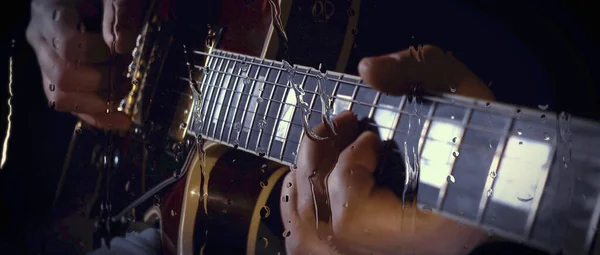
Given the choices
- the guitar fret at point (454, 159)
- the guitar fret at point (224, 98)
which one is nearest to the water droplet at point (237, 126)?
the guitar fret at point (224, 98)

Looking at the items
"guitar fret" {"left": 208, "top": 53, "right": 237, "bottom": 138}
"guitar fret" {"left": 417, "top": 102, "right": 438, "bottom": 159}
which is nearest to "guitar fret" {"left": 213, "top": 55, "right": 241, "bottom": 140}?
"guitar fret" {"left": 208, "top": 53, "right": 237, "bottom": 138}

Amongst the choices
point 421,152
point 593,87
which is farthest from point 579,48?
point 421,152

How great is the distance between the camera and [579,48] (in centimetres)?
34

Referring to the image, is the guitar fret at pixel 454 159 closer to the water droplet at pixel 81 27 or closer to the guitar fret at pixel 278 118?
the guitar fret at pixel 278 118

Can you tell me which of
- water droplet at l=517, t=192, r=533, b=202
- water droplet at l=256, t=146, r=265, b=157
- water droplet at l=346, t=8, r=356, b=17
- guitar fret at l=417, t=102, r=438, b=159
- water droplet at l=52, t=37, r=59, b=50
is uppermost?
water droplet at l=346, t=8, r=356, b=17

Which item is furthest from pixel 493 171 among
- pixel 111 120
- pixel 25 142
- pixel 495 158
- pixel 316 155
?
pixel 25 142

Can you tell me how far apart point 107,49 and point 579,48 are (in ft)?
1.60

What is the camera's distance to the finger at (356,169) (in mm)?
382

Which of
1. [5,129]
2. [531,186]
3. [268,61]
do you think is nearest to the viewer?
[531,186]

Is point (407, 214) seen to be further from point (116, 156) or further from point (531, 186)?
point (116, 156)

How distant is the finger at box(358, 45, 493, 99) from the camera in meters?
0.36

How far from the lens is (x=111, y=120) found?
540 mm

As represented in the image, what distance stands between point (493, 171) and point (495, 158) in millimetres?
10

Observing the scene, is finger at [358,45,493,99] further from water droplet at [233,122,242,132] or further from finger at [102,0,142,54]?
finger at [102,0,142,54]
